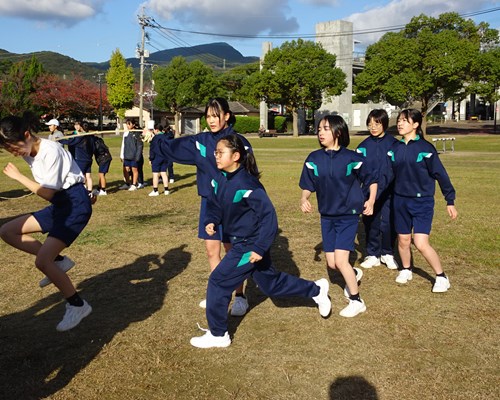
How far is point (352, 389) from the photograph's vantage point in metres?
3.41

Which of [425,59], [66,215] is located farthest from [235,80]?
[66,215]

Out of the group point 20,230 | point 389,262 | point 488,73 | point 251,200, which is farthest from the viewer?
point 488,73

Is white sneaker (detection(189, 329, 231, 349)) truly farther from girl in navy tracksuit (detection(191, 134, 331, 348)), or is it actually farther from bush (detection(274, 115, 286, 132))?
bush (detection(274, 115, 286, 132))

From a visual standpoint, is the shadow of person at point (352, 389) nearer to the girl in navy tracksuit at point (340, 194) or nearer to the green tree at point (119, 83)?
the girl in navy tracksuit at point (340, 194)

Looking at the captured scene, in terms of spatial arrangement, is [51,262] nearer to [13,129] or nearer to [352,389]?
[13,129]

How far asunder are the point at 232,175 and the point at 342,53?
2555 inches

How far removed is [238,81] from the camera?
8975cm

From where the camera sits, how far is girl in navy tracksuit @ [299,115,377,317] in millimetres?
4758

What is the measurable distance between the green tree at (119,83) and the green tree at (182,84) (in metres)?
4.20

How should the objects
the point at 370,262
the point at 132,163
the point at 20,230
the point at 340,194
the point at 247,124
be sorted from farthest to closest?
the point at 247,124, the point at 132,163, the point at 370,262, the point at 340,194, the point at 20,230

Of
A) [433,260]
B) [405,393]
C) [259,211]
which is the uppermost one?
[259,211]

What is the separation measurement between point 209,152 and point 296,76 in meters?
50.2

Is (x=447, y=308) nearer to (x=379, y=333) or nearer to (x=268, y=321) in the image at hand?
(x=379, y=333)

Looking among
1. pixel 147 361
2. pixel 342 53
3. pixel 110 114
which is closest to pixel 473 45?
pixel 342 53
